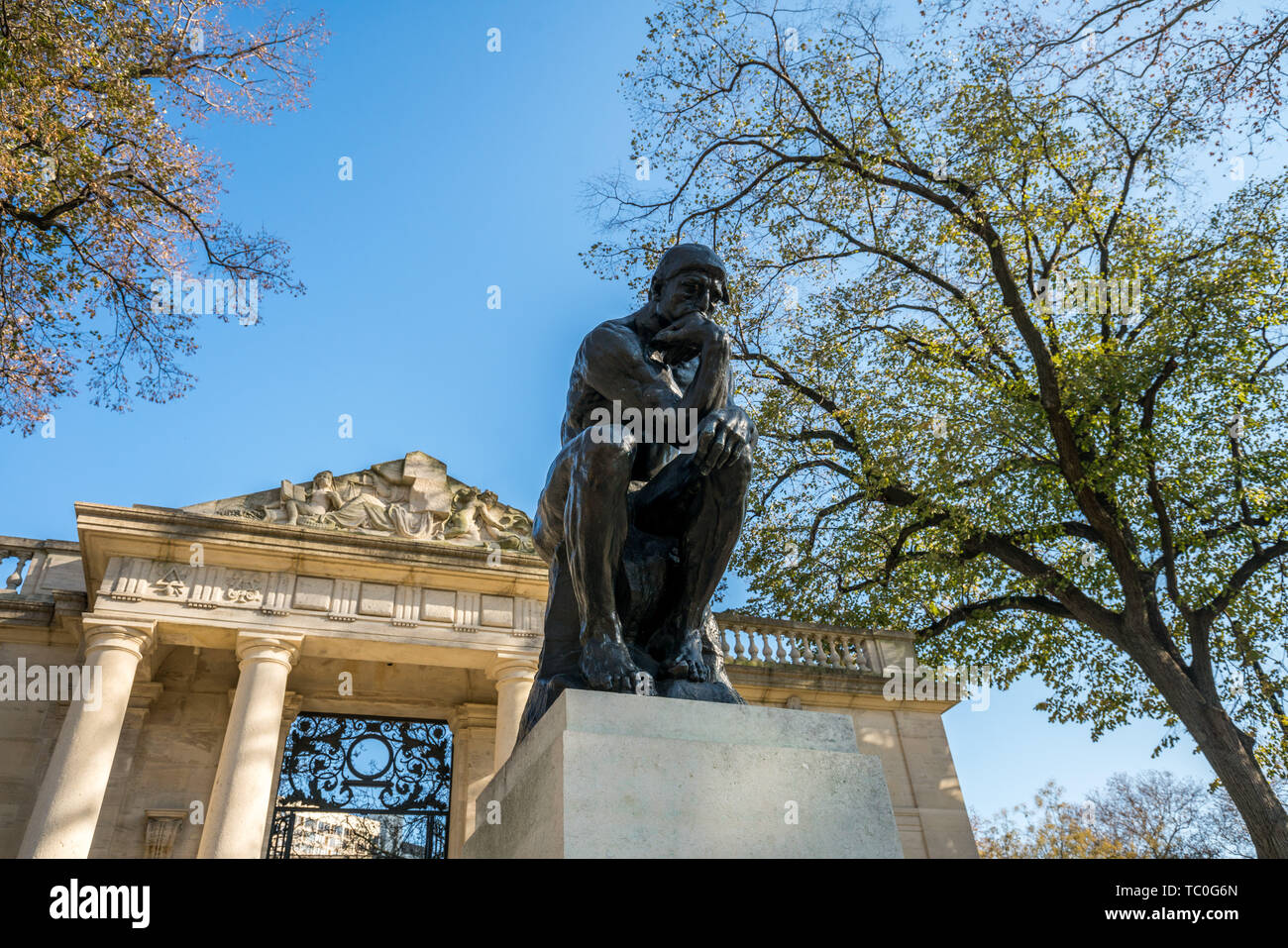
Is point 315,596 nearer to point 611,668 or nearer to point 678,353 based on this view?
point 678,353

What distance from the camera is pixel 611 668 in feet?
9.98

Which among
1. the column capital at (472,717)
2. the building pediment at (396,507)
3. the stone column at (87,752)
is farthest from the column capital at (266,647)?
the column capital at (472,717)

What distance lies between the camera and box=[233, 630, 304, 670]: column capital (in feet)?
44.5

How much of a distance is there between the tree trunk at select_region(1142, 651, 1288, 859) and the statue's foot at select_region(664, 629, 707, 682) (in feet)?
34.6

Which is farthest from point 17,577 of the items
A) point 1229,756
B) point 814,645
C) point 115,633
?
point 1229,756

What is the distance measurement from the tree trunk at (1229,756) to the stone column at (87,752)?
14372 millimetres

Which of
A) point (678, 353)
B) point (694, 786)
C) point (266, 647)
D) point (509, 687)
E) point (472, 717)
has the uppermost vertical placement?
point (266, 647)

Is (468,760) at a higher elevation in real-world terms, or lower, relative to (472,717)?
lower

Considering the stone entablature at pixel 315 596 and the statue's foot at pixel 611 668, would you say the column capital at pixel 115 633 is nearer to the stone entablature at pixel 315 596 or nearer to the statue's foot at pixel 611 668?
the stone entablature at pixel 315 596

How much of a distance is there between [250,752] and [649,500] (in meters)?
11.3

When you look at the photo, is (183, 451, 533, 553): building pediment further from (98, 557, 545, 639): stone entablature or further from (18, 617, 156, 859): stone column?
(18, 617, 156, 859): stone column

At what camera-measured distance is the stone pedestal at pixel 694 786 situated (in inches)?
93.8
